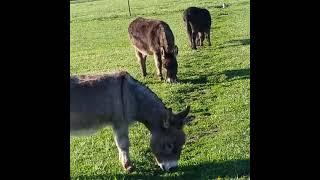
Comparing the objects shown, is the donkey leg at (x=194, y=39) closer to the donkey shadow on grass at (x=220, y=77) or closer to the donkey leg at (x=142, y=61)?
the donkey leg at (x=142, y=61)

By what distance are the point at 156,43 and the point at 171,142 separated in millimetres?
3522

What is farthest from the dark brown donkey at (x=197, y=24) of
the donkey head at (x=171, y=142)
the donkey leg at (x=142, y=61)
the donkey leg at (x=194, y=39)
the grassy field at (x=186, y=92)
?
the donkey head at (x=171, y=142)

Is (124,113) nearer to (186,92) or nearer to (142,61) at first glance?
(186,92)

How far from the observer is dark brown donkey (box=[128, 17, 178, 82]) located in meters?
6.89

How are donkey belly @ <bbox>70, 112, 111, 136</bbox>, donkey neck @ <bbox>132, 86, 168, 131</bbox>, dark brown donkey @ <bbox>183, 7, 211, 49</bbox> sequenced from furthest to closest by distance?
dark brown donkey @ <bbox>183, 7, 211, 49</bbox>, donkey neck @ <bbox>132, 86, 168, 131</bbox>, donkey belly @ <bbox>70, 112, 111, 136</bbox>

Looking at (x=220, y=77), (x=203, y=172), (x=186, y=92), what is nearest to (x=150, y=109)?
(x=203, y=172)

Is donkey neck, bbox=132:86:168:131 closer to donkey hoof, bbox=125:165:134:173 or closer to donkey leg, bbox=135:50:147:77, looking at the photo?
donkey hoof, bbox=125:165:134:173

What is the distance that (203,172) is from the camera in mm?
3699

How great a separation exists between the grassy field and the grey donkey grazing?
173mm

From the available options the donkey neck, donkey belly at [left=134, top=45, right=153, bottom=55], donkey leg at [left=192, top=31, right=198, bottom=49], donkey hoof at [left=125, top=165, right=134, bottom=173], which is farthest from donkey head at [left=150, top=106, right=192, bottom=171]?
donkey leg at [left=192, top=31, right=198, bottom=49]

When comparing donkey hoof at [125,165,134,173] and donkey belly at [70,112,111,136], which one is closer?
donkey belly at [70,112,111,136]
